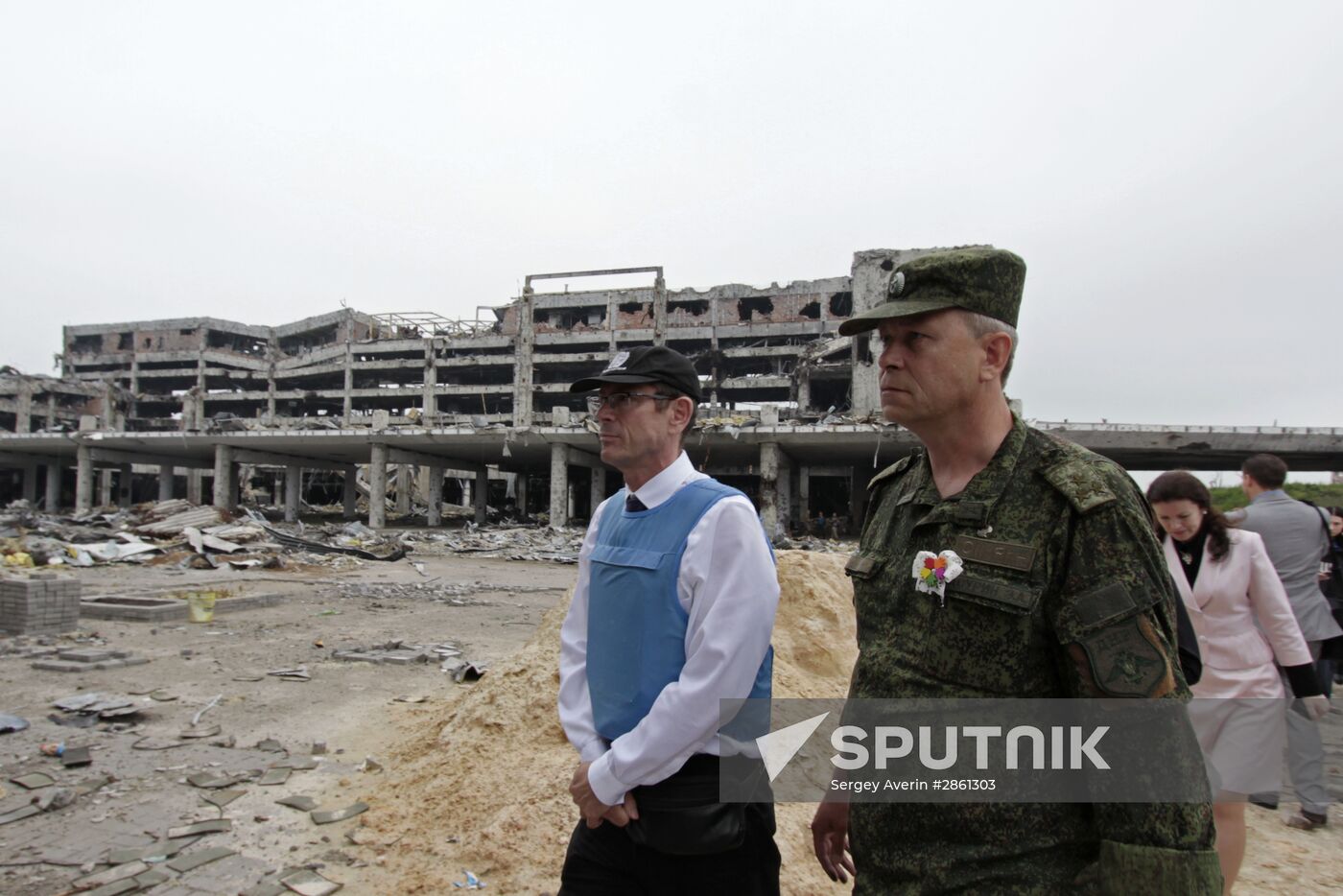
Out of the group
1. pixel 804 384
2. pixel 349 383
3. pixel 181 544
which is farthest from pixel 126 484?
pixel 804 384

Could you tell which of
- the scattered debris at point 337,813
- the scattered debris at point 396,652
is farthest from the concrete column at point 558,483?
the scattered debris at point 337,813

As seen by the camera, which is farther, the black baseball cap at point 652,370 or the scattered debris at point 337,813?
the scattered debris at point 337,813

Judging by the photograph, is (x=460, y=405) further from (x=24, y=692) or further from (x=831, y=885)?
(x=831, y=885)

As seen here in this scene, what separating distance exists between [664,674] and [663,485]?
1.60 ft

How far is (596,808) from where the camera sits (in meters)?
1.66

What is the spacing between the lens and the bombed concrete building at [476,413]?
26.6m

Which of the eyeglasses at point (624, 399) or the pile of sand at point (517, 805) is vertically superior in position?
the eyeglasses at point (624, 399)

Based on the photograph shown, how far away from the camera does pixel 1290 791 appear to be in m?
4.43

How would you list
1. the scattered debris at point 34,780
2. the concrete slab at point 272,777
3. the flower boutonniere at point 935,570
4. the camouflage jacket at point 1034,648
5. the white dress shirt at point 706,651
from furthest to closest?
the concrete slab at point 272,777 < the scattered debris at point 34,780 < the white dress shirt at point 706,651 < the flower boutonniere at point 935,570 < the camouflage jacket at point 1034,648

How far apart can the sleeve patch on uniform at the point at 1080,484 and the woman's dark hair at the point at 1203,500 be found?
2081 millimetres

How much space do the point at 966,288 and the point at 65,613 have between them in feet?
34.3

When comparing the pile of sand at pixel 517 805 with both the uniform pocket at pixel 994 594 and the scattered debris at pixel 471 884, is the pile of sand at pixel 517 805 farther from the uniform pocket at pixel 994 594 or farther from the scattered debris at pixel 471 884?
the uniform pocket at pixel 994 594

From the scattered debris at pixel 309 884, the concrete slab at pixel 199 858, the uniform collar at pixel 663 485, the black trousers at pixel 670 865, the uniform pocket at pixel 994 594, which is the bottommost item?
the concrete slab at pixel 199 858

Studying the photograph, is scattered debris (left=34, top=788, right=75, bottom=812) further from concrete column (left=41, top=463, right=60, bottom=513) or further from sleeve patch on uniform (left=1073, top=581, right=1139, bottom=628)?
concrete column (left=41, top=463, right=60, bottom=513)
